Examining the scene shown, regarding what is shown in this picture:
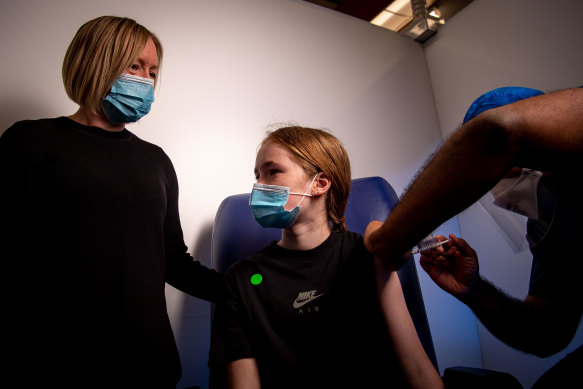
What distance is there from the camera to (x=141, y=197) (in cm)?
96

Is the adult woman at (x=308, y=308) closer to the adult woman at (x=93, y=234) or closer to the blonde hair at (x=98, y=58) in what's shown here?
the adult woman at (x=93, y=234)

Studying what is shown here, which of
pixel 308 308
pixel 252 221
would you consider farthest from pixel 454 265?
pixel 252 221

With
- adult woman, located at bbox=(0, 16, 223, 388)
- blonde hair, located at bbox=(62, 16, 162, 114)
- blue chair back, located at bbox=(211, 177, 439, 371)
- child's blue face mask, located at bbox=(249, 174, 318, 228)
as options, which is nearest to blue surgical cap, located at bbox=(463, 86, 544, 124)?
blue chair back, located at bbox=(211, 177, 439, 371)

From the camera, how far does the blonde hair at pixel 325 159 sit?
112 cm

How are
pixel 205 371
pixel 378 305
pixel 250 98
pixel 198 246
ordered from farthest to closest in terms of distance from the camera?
pixel 250 98, pixel 198 246, pixel 205 371, pixel 378 305

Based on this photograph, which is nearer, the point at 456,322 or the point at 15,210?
the point at 15,210

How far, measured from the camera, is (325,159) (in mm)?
1155

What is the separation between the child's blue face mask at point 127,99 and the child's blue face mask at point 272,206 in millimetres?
457

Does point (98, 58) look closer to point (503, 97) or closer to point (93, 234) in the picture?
point (93, 234)

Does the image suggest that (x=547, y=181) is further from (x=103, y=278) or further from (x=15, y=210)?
(x=15, y=210)

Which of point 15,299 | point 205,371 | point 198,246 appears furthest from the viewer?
point 198,246

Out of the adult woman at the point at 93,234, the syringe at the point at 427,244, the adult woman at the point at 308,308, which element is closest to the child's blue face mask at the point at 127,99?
the adult woman at the point at 93,234

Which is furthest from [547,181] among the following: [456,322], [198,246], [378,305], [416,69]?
[416,69]

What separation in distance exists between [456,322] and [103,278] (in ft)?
6.22
